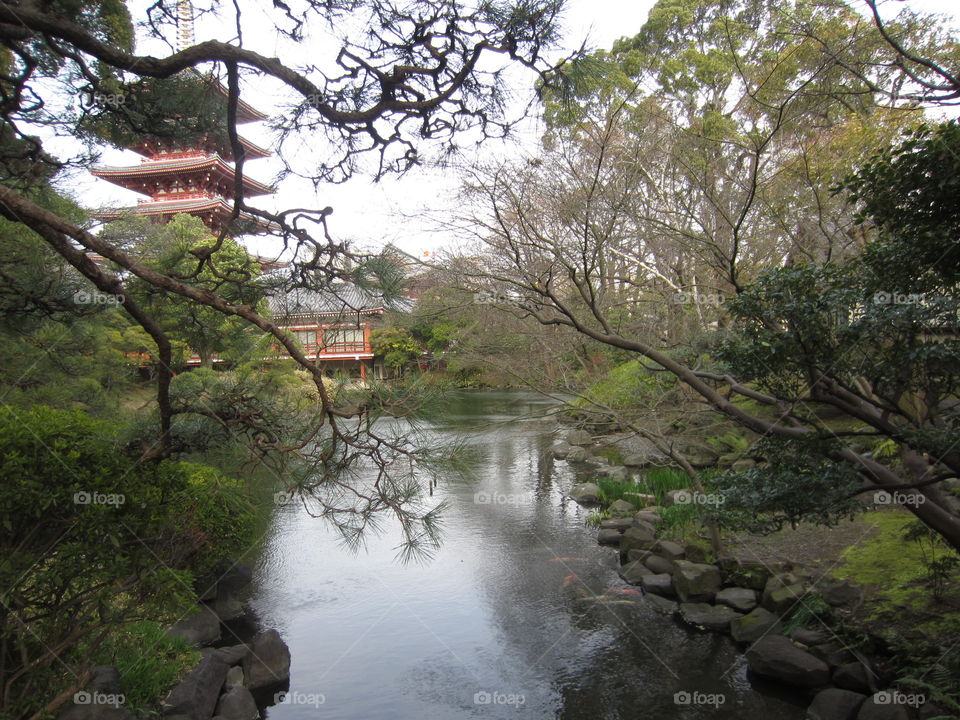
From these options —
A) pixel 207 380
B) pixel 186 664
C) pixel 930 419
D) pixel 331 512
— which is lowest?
pixel 186 664

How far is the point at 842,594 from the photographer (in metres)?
4.45

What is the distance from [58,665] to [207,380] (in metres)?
1.81

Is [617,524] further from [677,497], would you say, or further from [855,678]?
[855,678]

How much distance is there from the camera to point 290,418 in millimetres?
2416

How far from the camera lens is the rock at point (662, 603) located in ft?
17.2

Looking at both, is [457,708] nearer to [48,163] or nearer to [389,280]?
[389,280]

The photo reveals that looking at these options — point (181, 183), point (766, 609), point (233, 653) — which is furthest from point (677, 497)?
point (181, 183)

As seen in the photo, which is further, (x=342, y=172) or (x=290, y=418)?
(x=342, y=172)

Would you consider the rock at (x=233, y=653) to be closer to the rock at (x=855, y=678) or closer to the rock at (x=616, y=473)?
the rock at (x=855, y=678)

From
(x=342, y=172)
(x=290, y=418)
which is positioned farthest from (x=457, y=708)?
(x=342, y=172)
